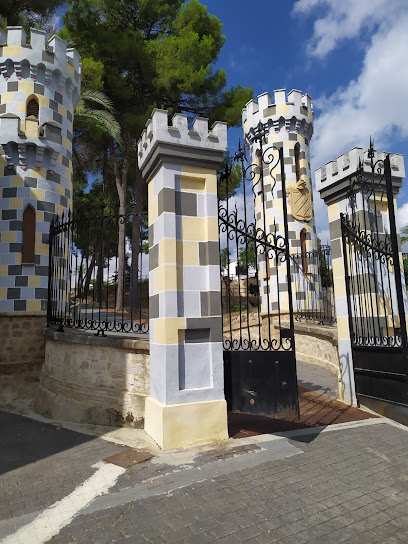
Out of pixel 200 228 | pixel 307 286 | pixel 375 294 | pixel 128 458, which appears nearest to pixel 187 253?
pixel 200 228

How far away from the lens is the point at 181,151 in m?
4.91

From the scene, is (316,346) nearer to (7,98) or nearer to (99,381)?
(99,381)

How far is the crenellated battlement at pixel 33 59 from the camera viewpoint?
8578 mm

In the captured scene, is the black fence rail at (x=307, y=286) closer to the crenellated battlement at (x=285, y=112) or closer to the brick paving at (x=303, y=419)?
the crenellated battlement at (x=285, y=112)

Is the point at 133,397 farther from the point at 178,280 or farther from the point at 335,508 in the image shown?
the point at 335,508

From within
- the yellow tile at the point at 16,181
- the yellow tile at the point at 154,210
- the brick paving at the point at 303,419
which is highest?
the yellow tile at the point at 16,181

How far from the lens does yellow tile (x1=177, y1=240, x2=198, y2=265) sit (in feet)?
15.9

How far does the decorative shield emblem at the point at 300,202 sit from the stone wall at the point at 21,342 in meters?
9.05

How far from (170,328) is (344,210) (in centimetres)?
433

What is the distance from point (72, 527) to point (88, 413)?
10.4 feet

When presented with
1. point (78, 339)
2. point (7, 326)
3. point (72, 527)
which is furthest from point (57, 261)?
point (72, 527)

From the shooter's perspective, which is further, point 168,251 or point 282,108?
point 282,108

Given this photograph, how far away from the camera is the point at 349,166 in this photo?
21.8 ft

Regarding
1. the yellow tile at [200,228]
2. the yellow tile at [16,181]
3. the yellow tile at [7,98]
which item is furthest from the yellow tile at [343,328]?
the yellow tile at [7,98]
